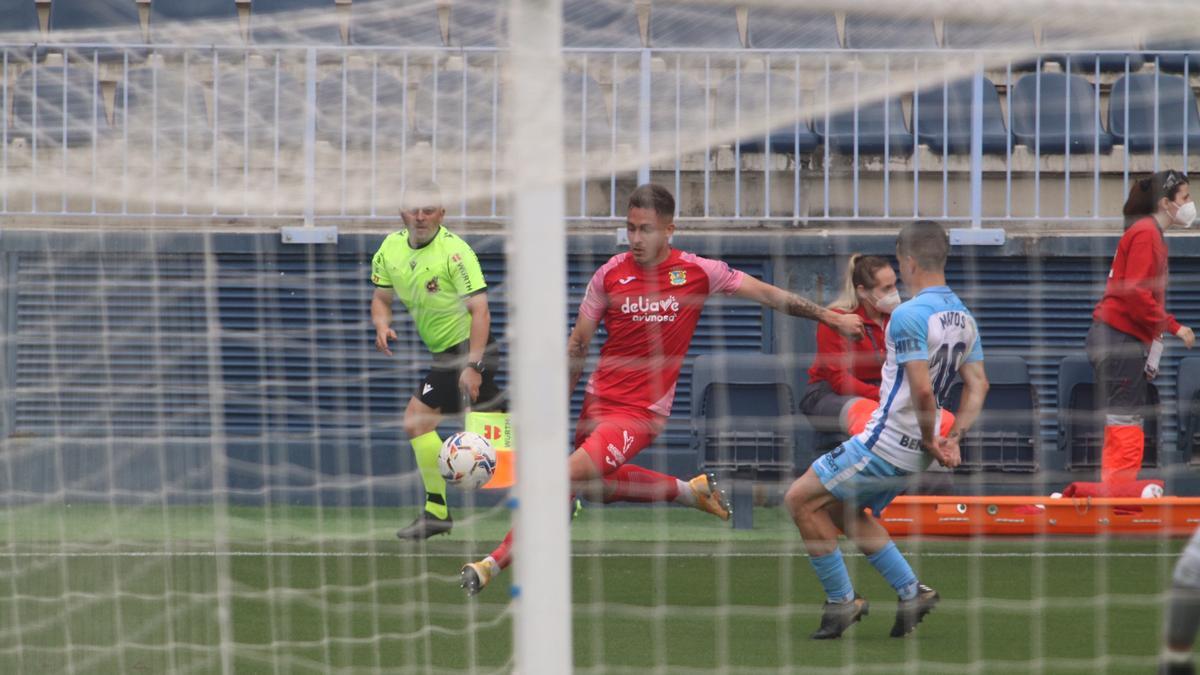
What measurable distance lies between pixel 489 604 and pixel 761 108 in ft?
9.14

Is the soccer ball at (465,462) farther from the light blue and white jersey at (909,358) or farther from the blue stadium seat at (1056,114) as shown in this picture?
the blue stadium seat at (1056,114)

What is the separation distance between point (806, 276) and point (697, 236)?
74 cm

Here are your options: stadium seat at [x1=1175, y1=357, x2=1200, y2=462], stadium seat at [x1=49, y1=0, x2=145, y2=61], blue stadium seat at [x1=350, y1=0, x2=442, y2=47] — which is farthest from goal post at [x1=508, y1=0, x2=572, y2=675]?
stadium seat at [x1=49, y1=0, x2=145, y2=61]

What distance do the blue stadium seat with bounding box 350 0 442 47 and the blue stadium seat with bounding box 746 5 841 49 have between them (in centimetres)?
108

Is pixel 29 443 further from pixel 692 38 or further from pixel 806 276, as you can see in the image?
pixel 806 276

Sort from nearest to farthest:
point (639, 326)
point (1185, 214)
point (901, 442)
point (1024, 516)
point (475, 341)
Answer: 1. point (901, 442)
2. point (639, 326)
3. point (475, 341)
4. point (1024, 516)
5. point (1185, 214)

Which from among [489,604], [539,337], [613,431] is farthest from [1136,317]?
[539,337]

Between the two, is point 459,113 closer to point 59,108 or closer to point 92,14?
point 59,108

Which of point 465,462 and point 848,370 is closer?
point 465,462

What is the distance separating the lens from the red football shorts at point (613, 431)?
260 inches

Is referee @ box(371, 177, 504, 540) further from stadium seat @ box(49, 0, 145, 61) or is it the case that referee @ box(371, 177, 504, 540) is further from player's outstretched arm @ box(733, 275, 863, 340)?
stadium seat @ box(49, 0, 145, 61)

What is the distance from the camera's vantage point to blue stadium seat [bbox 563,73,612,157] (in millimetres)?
4102

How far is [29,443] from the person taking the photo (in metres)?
5.65

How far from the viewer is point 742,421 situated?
905cm
